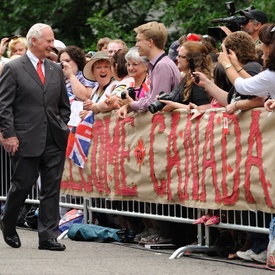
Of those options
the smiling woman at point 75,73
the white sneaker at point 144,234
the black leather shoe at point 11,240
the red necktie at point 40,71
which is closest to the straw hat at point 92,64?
the smiling woman at point 75,73

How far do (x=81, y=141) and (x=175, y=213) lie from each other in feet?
6.65

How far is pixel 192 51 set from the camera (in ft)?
37.3

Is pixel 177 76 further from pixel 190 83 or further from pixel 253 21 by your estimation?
pixel 253 21

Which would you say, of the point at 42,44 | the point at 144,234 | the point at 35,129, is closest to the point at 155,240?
the point at 144,234

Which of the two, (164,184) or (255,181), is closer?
(255,181)

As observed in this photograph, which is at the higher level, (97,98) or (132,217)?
(97,98)

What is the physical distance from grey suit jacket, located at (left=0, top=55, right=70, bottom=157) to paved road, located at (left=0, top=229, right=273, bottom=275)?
44.0 inches

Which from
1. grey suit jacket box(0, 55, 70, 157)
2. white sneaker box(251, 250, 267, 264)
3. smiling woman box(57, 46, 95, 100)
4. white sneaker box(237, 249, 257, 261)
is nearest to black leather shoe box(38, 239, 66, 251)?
grey suit jacket box(0, 55, 70, 157)

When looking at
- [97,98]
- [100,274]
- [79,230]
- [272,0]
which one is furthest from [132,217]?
[272,0]

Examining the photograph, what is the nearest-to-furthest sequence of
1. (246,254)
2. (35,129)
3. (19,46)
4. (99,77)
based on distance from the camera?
(246,254)
(35,129)
(99,77)
(19,46)

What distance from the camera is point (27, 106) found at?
1167cm

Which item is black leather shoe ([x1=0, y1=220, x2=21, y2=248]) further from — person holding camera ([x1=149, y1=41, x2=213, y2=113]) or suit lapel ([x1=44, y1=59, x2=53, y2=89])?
person holding camera ([x1=149, y1=41, x2=213, y2=113])

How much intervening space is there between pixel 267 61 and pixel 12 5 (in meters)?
15.7

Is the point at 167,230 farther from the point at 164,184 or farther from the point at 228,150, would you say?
the point at 228,150
